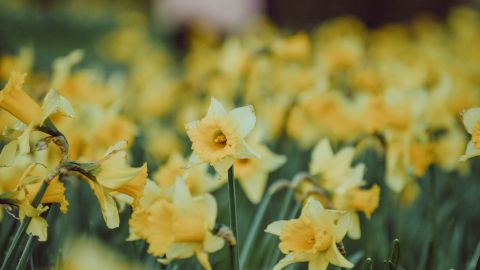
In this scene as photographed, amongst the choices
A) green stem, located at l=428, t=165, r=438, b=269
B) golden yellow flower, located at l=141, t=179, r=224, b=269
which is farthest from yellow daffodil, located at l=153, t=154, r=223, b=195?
green stem, located at l=428, t=165, r=438, b=269

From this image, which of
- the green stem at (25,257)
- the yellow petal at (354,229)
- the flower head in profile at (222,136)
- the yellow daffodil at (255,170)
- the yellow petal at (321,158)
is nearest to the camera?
the green stem at (25,257)

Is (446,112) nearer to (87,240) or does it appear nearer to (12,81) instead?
(87,240)

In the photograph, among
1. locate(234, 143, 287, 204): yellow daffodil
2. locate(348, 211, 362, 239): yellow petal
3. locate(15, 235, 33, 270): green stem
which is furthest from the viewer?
locate(234, 143, 287, 204): yellow daffodil

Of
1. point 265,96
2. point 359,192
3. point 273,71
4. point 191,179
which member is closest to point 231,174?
point 191,179

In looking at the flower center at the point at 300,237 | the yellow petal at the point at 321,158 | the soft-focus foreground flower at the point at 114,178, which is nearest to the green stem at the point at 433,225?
the yellow petal at the point at 321,158

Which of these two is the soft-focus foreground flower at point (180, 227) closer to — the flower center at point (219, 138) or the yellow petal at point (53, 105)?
the flower center at point (219, 138)

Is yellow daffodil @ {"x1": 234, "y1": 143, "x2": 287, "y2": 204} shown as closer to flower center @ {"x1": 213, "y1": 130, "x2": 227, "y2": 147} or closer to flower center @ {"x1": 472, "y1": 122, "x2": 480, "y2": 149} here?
flower center @ {"x1": 213, "y1": 130, "x2": 227, "y2": 147}
